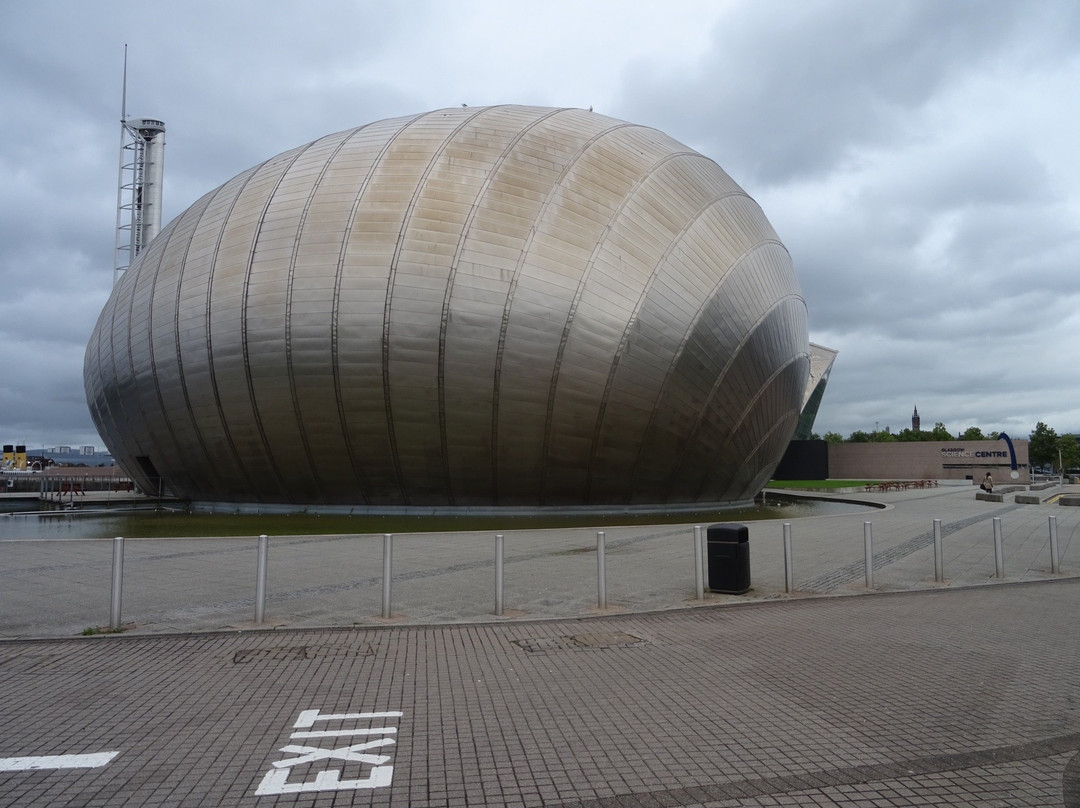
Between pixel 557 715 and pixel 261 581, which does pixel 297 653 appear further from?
pixel 557 715

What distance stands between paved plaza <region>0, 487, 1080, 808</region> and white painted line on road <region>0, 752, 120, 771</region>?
18mm

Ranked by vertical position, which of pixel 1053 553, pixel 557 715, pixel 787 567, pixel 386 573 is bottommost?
pixel 557 715

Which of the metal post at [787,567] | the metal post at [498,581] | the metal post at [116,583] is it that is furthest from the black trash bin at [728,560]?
the metal post at [116,583]

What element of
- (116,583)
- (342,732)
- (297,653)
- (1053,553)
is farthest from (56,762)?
(1053,553)

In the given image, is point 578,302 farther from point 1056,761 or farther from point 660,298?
point 1056,761

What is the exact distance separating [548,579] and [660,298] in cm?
1299

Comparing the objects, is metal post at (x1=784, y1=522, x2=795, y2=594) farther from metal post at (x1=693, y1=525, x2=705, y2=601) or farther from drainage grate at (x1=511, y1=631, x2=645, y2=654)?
drainage grate at (x1=511, y1=631, x2=645, y2=654)

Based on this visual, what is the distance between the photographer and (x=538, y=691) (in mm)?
5926

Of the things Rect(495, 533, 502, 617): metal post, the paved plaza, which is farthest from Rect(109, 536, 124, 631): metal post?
Rect(495, 533, 502, 617): metal post

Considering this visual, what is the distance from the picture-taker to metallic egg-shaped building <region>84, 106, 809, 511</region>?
21812 millimetres

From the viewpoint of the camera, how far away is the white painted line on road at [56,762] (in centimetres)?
435

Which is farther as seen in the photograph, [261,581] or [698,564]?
[698,564]

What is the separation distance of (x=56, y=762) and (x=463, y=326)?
17.7m

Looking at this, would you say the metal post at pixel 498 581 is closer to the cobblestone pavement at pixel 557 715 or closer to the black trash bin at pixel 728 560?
the cobblestone pavement at pixel 557 715
